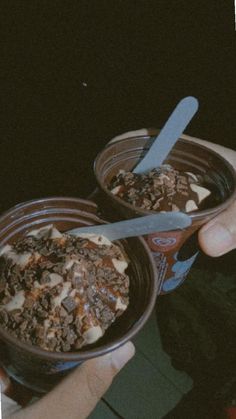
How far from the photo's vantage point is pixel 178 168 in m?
1.39

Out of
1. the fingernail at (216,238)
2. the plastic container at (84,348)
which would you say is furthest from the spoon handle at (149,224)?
the fingernail at (216,238)

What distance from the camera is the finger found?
912mm

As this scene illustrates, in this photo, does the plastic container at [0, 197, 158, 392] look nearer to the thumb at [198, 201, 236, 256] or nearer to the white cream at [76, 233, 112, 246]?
the white cream at [76, 233, 112, 246]

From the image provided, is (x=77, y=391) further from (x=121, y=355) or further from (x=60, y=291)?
(x=60, y=291)

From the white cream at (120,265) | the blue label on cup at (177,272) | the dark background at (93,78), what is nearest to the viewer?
the white cream at (120,265)

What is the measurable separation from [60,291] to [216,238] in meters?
0.50

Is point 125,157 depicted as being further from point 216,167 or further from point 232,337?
point 232,337

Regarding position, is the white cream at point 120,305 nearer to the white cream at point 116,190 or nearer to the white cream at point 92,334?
the white cream at point 92,334

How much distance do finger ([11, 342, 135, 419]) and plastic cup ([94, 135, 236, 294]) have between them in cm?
32

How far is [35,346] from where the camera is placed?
0.84m

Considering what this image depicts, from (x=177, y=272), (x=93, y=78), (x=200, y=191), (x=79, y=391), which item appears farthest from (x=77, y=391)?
(x=93, y=78)

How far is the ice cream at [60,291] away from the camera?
926 millimetres

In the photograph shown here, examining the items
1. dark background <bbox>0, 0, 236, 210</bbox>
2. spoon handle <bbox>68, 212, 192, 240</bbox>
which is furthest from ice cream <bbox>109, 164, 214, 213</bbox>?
dark background <bbox>0, 0, 236, 210</bbox>

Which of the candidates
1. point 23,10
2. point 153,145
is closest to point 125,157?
point 153,145
